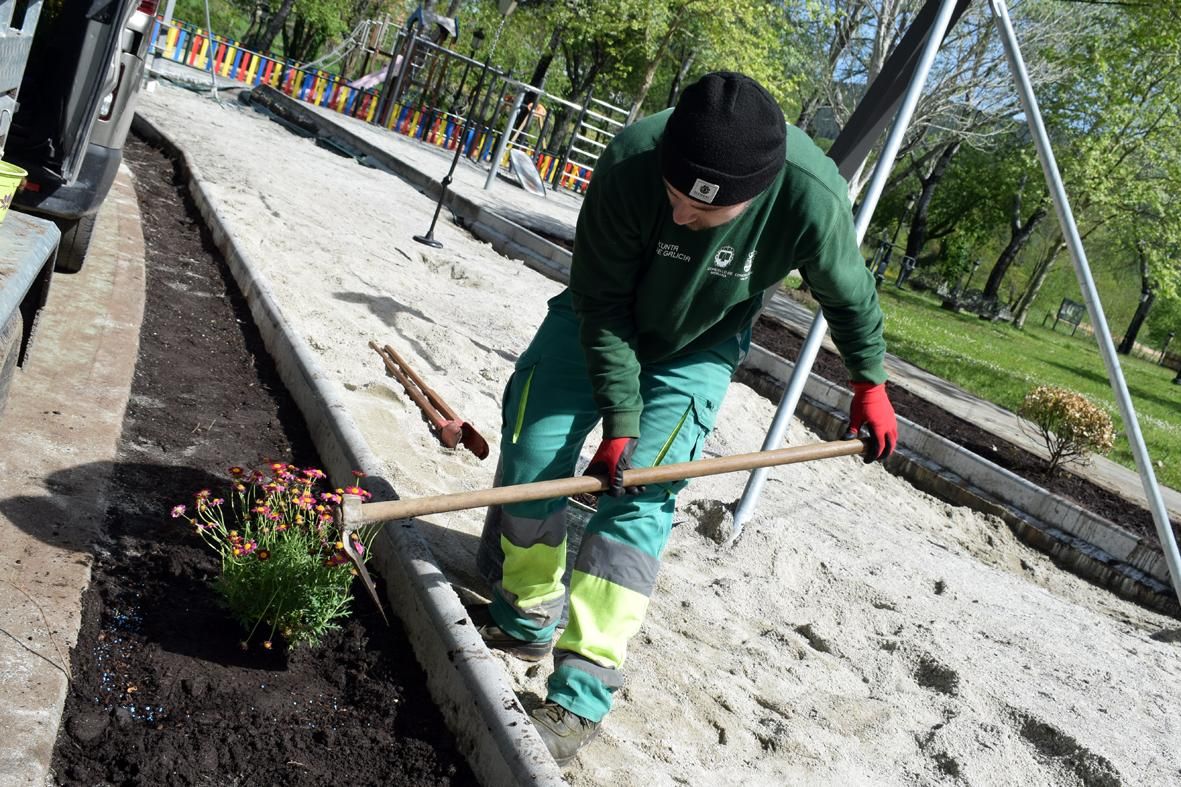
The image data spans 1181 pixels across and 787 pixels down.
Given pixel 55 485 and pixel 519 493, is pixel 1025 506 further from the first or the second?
pixel 55 485

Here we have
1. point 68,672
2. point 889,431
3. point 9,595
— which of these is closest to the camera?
point 68,672

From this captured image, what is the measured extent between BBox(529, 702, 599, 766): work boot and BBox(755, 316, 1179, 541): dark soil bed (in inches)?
237

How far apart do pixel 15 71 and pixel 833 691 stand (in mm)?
3667

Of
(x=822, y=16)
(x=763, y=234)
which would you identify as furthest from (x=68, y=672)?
(x=822, y=16)

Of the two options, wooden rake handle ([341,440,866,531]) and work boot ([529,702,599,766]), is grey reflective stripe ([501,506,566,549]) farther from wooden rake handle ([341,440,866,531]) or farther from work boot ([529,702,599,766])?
work boot ([529,702,599,766])

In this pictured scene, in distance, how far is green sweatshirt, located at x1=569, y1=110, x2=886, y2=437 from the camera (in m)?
3.12

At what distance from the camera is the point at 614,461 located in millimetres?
3205

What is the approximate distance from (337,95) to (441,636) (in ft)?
94.2

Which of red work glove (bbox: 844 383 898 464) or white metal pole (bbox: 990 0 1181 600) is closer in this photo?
red work glove (bbox: 844 383 898 464)

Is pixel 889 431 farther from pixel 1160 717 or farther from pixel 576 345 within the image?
pixel 1160 717

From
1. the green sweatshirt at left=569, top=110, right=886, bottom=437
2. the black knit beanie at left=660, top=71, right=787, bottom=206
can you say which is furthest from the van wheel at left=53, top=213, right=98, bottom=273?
the black knit beanie at left=660, top=71, right=787, bottom=206

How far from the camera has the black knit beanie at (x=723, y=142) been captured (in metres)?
2.81

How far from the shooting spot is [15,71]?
3930 mm

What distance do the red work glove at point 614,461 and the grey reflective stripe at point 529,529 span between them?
320mm
